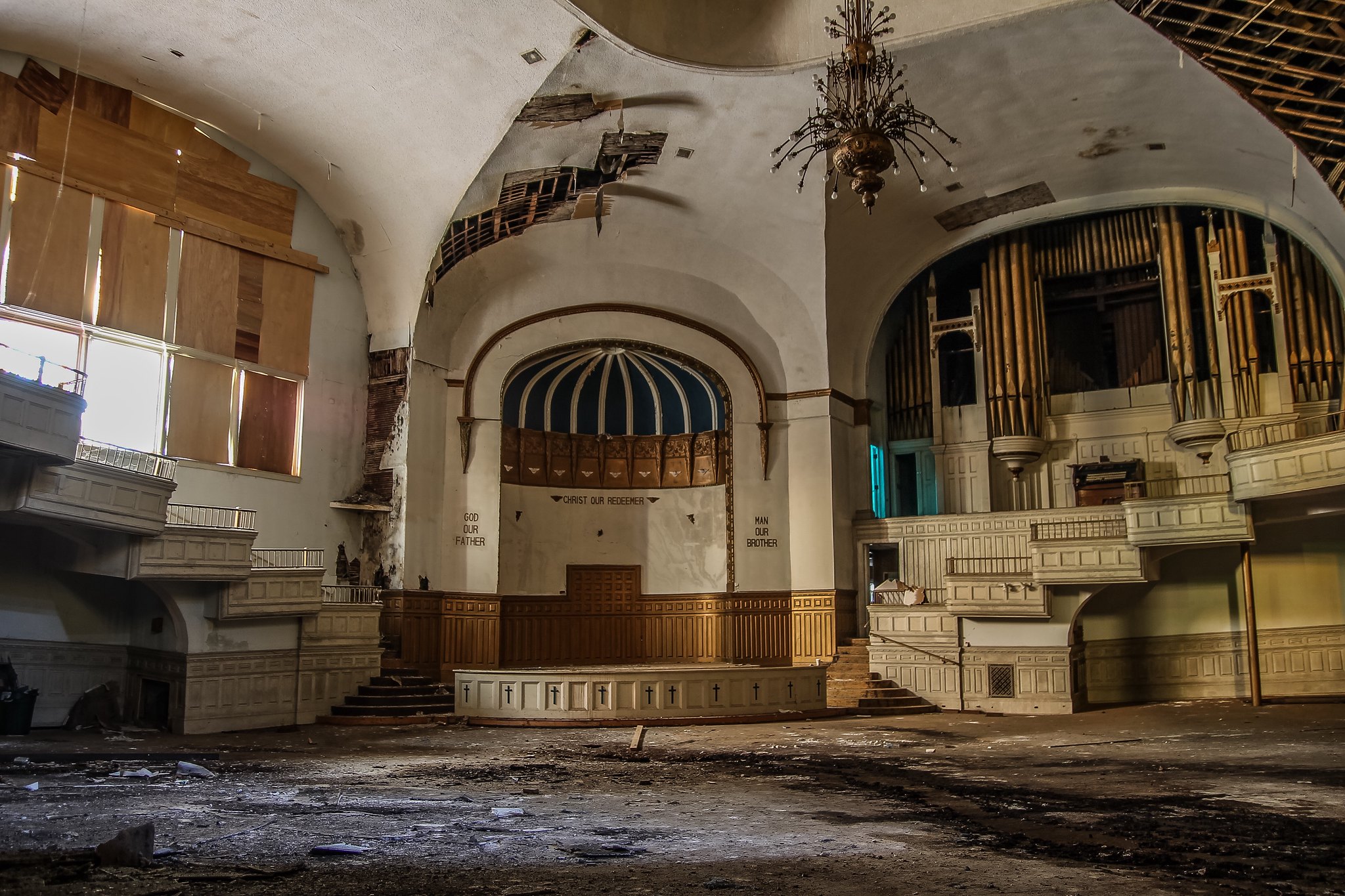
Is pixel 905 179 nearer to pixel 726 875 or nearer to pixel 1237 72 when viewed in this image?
pixel 1237 72

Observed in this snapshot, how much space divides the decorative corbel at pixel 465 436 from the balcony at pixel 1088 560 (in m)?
9.44

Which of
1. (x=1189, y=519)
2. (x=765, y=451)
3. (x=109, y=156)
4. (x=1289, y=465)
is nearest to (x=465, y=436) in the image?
(x=765, y=451)

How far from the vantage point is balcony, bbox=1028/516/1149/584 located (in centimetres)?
1548

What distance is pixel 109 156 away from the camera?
14.5 metres

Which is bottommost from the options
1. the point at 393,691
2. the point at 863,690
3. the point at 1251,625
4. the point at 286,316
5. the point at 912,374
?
the point at 863,690

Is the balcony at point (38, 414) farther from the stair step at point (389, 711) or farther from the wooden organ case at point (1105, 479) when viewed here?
the wooden organ case at point (1105, 479)

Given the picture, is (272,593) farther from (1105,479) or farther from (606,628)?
(1105,479)

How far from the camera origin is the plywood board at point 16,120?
13.4m

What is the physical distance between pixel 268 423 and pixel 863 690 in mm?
10405

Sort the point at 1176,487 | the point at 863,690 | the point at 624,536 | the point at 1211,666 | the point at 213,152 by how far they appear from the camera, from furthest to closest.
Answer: the point at 624,536, the point at 1176,487, the point at 1211,666, the point at 863,690, the point at 213,152

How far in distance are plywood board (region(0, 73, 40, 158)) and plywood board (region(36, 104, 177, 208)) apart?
94 mm

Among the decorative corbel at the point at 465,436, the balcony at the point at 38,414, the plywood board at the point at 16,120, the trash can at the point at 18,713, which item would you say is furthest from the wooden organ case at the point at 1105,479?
the plywood board at the point at 16,120

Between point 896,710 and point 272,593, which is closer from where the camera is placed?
point 272,593

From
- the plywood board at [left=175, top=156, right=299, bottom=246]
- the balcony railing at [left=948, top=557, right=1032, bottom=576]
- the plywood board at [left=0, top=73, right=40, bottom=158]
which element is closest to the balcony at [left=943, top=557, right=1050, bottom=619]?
the balcony railing at [left=948, top=557, right=1032, bottom=576]
